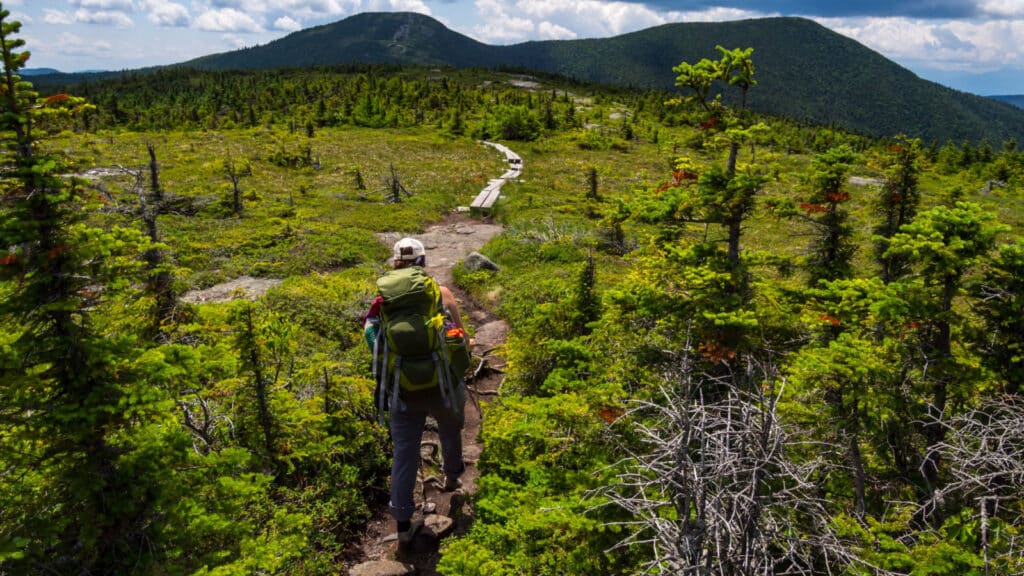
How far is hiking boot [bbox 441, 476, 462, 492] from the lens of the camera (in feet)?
21.0

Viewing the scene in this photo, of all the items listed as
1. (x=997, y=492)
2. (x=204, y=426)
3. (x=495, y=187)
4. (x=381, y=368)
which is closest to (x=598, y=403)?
(x=381, y=368)

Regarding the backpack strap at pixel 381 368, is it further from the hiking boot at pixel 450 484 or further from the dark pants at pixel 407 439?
the hiking boot at pixel 450 484

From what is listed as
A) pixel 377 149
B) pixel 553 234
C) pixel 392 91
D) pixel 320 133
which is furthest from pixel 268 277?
pixel 392 91

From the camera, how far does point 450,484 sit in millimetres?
6434

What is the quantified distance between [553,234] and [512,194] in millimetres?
10624

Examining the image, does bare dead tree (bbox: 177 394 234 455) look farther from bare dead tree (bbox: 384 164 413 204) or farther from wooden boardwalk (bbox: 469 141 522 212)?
bare dead tree (bbox: 384 164 413 204)

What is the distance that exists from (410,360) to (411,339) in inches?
11.0

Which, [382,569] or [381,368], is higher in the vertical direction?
[381,368]

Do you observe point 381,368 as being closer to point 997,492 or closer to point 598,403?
point 598,403

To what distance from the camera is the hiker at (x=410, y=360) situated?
191 inches

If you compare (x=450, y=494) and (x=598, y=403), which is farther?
(x=450, y=494)

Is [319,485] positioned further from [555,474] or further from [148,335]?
[148,335]

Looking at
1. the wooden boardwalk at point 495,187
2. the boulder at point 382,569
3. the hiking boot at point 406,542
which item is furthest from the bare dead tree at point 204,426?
the wooden boardwalk at point 495,187

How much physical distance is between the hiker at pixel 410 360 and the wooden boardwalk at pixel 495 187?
20860 mm
